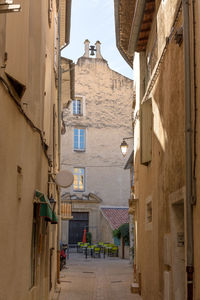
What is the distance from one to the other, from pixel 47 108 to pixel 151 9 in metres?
3.42

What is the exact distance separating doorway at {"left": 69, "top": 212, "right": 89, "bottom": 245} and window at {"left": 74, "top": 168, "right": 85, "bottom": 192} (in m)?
1.88

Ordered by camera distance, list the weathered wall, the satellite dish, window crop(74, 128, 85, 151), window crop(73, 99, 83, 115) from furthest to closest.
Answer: window crop(73, 99, 83, 115)
window crop(74, 128, 85, 151)
the weathered wall
the satellite dish

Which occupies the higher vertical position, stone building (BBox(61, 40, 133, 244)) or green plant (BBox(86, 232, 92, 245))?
stone building (BBox(61, 40, 133, 244))

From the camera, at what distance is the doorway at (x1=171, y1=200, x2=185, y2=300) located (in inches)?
285

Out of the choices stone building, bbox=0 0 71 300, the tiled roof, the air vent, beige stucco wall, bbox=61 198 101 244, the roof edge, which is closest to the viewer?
stone building, bbox=0 0 71 300

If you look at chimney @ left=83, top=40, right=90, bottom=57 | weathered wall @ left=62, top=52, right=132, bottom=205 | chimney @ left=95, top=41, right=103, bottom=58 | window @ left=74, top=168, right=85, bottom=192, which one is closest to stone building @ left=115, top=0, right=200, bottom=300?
window @ left=74, top=168, right=85, bottom=192

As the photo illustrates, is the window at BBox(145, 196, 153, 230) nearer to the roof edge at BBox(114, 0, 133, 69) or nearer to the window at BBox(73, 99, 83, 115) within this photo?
the roof edge at BBox(114, 0, 133, 69)

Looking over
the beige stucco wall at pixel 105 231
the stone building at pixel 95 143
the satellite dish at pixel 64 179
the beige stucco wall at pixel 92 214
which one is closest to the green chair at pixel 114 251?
the beige stucco wall at pixel 105 231

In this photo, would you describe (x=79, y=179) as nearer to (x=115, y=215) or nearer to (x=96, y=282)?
(x=115, y=215)


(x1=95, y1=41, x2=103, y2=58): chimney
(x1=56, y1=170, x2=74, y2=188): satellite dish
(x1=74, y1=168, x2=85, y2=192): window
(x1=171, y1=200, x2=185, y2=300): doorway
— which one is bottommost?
(x1=171, y1=200, x2=185, y2=300): doorway

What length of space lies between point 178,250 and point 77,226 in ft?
92.2

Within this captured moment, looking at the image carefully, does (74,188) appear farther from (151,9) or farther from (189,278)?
(189,278)

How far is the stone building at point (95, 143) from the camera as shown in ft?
115

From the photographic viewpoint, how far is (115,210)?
116ft
